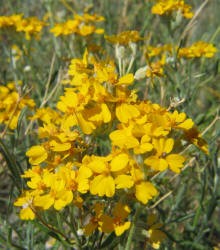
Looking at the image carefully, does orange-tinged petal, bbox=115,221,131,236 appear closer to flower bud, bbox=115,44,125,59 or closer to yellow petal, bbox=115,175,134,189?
yellow petal, bbox=115,175,134,189

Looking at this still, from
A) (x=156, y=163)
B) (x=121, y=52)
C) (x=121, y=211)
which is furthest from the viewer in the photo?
(x=121, y=52)

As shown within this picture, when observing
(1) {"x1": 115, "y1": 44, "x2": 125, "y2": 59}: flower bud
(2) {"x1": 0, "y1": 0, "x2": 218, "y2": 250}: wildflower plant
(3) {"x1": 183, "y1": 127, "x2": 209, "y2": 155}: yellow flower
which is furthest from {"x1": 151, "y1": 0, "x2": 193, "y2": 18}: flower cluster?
(3) {"x1": 183, "y1": 127, "x2": 209, "y2": 155}: yellow flower

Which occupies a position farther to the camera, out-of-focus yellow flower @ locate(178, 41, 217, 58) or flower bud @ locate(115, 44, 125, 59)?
out-of-focus yellow flower @ locate(178, 41, 217, 58)

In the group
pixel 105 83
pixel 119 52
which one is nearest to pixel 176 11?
pixel 119 52

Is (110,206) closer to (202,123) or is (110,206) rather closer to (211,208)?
(211,208)

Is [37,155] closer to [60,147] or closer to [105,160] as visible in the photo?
[60,147]

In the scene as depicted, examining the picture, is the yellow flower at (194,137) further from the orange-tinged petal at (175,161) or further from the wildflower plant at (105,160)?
the orange-tinged petal at (175,161)

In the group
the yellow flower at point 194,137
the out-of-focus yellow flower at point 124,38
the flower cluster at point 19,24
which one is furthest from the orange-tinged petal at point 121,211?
the flower cluster at point 19,24

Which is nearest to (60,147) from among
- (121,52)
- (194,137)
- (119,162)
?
(119,162)
